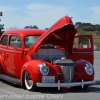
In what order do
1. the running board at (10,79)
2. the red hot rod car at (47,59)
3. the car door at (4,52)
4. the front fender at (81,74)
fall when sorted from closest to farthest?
1. the red hot rod car at (47,59)
2. the front fender at (81,74)
3. the running board at (10,79)
4. the car door at (4,52)

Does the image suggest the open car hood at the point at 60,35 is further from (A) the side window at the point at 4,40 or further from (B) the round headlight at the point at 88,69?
(A) the side window at the point at 4,40

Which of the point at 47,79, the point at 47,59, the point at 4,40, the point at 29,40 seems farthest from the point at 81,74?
the point at 4,40

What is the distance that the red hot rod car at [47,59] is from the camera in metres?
9.05

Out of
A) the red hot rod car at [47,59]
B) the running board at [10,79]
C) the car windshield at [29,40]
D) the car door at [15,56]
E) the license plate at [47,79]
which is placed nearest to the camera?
the license plate at [47,79]

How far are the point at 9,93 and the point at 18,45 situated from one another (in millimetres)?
2004

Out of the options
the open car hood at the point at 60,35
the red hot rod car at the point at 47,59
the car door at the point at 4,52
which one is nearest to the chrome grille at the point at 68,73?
the red hot rod car at the point at 47,59

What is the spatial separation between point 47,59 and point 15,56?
3.34 feet

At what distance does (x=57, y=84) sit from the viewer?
351 inches

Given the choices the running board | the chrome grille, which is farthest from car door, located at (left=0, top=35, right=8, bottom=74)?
the chrome grille

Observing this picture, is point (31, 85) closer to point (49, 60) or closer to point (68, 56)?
point (49, 60)

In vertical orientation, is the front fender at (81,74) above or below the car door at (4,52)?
below

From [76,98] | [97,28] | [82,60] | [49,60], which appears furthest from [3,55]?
[97,28]

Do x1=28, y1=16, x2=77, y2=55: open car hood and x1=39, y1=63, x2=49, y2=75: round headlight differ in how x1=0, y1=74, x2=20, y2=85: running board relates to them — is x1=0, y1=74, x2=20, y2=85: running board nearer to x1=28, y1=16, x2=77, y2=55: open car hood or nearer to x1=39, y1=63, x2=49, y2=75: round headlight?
x1=28, y1=16, x2=77, y2=55: open car hood

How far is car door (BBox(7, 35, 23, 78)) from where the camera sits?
1021 centimetres
